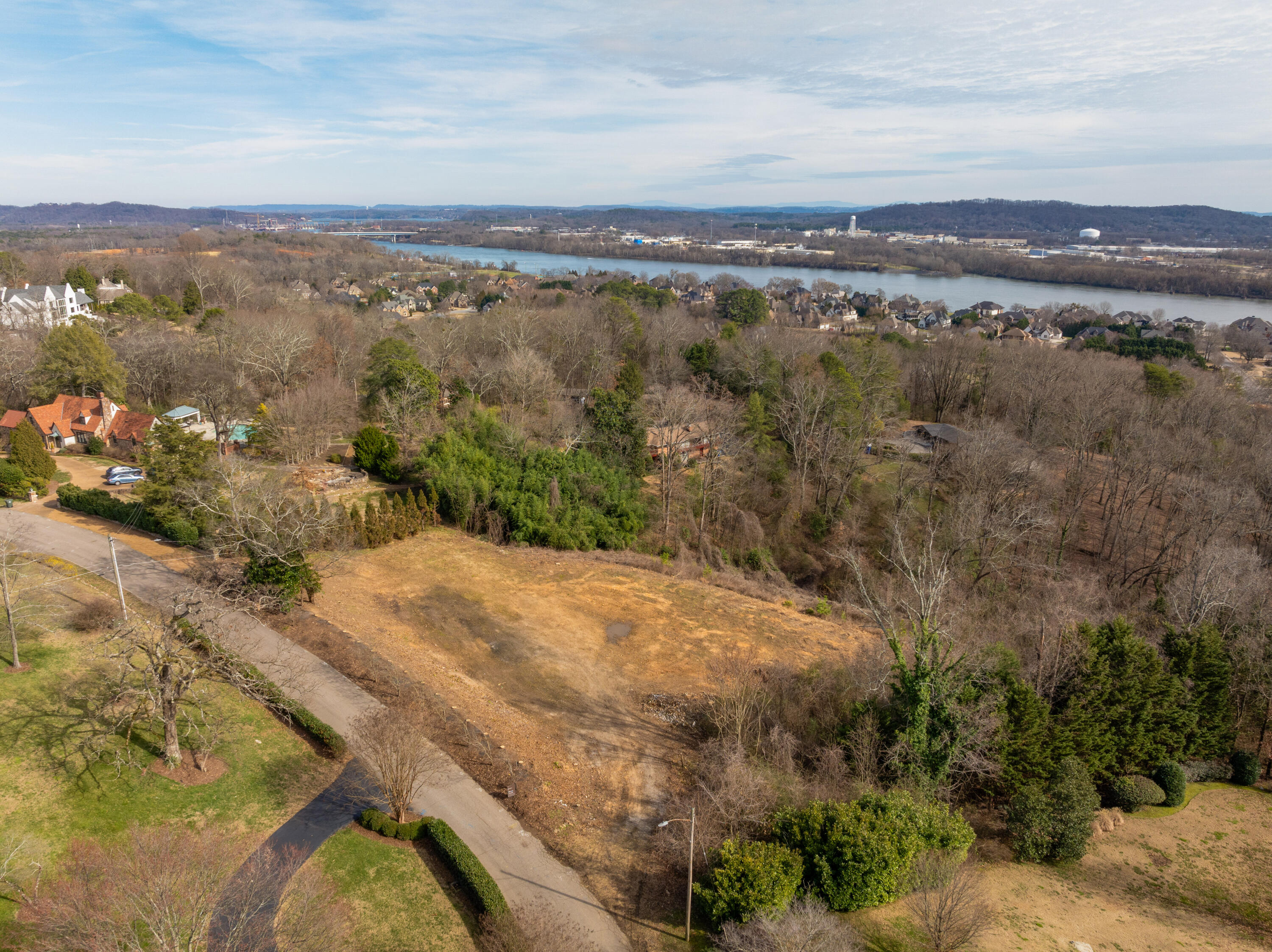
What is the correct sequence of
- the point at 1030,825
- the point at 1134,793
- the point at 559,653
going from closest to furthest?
1. the point at 1030,825
2. the point at 1134,793
3. the point at 559,653

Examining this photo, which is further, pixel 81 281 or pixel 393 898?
pixel 81 281

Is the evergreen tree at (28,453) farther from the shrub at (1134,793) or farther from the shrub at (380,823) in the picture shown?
the shrub at (1134,793)

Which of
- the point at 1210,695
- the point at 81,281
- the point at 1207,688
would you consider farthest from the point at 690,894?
the point at 81,281

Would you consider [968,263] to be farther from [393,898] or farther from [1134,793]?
[393,898]

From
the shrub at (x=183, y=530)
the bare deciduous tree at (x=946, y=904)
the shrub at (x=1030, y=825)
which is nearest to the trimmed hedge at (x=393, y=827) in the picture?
the bare deciduous tree at (x=946, y=904)

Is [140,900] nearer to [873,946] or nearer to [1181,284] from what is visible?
[873,946]

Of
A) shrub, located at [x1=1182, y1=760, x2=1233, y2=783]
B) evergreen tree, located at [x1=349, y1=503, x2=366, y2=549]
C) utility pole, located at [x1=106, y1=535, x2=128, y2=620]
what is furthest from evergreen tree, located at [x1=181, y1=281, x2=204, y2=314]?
shrub, located at [x1=1182, y1=760, x2=1233, y2=783]
